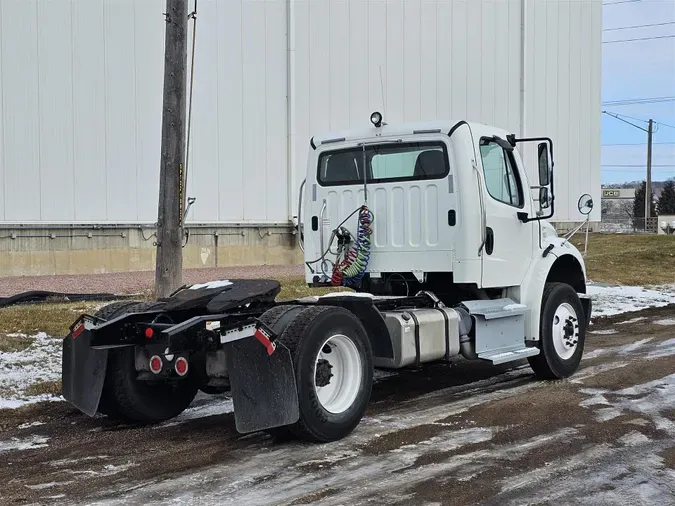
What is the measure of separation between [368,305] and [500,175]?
228 cm

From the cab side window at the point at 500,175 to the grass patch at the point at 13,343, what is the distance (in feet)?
Result: 18.2

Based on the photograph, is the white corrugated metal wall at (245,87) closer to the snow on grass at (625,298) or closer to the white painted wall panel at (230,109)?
the white painted wall panel at (230,109)

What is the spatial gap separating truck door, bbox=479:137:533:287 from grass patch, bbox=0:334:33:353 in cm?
529

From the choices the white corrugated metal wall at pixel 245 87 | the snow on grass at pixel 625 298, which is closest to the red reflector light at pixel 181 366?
the snow on grass at pixel 625 298

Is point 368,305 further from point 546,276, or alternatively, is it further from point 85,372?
point 546,276

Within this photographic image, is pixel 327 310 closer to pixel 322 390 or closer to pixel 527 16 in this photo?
pixel 322 390

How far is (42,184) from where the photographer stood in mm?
18922

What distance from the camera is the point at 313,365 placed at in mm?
5957

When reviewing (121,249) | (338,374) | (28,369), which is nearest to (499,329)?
(338,374)

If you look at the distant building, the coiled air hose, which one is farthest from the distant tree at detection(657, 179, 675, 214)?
the coiled air hose

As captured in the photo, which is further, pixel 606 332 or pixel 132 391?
pixel 606 332

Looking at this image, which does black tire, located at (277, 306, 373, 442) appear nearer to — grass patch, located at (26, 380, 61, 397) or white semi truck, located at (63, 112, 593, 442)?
white semi truck, located at (63, 112, 593, 442)

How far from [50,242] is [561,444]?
1578 cm

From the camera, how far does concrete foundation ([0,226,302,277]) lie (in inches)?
744
